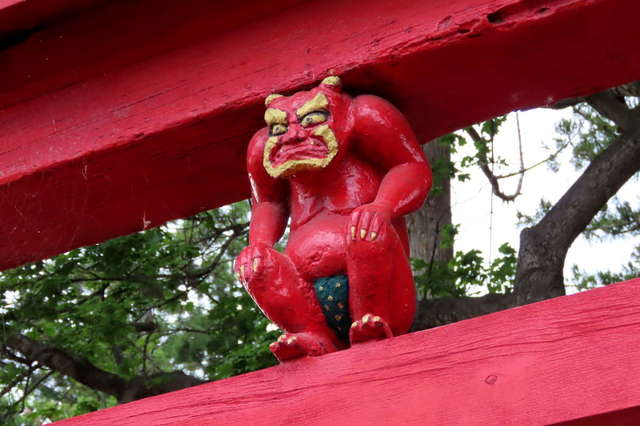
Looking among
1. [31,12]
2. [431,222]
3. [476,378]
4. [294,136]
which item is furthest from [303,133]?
[431,222]

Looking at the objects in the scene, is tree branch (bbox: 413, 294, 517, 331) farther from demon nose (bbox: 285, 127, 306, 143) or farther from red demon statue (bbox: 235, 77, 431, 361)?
demon nose (bbox: 285, 127, 306, 143)

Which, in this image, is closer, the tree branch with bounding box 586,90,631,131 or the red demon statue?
the red demon statue

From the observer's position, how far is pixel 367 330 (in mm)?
1795

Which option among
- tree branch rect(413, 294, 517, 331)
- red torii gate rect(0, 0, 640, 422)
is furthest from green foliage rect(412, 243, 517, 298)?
red torii gate rect(0, 0, 640, 422)

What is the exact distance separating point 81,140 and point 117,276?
3155 millimetres

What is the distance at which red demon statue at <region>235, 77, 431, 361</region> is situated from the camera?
1.89 metres

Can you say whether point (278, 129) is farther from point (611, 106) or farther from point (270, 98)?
point (611, 106)

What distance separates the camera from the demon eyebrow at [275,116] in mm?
2074

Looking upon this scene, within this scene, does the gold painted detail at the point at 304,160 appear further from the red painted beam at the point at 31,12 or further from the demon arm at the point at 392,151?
the red painted beam at the point at 31,12

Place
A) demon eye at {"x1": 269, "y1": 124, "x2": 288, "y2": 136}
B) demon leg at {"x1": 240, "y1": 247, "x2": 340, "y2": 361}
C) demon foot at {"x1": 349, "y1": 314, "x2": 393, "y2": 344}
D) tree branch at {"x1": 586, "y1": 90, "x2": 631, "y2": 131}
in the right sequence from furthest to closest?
tree branch at {"x1": 586, "y1": 90, "x2": 631, "y2": 131} → demon eye at {"x1": 269, "y1": 124, "x2": 288, "y2": 136} → demon leg at {"x1": 240, "y1": 247, "x2": 340, "y2": 361} → demon foot at {"x1": 349, "y1": 314, "x2": 393, "y2": 344}

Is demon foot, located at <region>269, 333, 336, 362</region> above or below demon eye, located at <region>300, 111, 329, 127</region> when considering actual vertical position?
below

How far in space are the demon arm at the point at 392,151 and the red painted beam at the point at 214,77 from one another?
0.11 metres

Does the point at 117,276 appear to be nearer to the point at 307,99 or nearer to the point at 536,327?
the point at 307,99

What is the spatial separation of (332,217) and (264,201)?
233 mm
